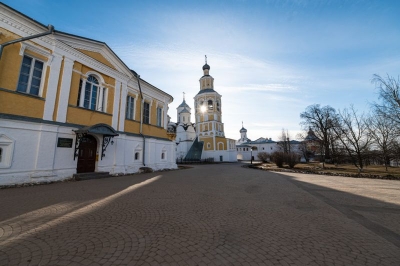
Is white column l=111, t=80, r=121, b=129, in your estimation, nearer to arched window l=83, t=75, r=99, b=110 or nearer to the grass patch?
arched window l=83, t=75, r=99, b=110

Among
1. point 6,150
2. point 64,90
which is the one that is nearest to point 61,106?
point 64,90

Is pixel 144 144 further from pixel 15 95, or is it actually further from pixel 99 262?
pixel 99 262

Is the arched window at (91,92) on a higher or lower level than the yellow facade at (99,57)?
lower

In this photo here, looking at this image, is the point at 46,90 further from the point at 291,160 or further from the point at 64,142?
the point at 291,160

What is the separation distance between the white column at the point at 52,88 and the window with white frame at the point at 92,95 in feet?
4.85

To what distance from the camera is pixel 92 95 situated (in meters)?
11.7

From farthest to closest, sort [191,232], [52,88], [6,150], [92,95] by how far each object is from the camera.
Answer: [92,95] → [52,88] → [6,150] → [191,232]

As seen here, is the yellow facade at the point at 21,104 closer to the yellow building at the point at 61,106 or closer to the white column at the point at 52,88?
the yellow building at the point at 61,106

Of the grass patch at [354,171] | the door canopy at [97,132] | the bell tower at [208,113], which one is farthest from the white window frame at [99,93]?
the bell tower at [208,113]

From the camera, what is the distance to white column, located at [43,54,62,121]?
29.7ft

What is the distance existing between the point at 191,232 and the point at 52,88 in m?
10.6

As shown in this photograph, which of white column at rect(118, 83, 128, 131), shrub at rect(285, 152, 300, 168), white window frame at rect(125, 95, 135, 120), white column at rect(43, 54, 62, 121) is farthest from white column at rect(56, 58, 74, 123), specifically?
shrub at rect(285, 152, 300, 168)

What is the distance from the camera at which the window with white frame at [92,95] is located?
11.0 m

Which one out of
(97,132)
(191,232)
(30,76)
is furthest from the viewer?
(97,132)
